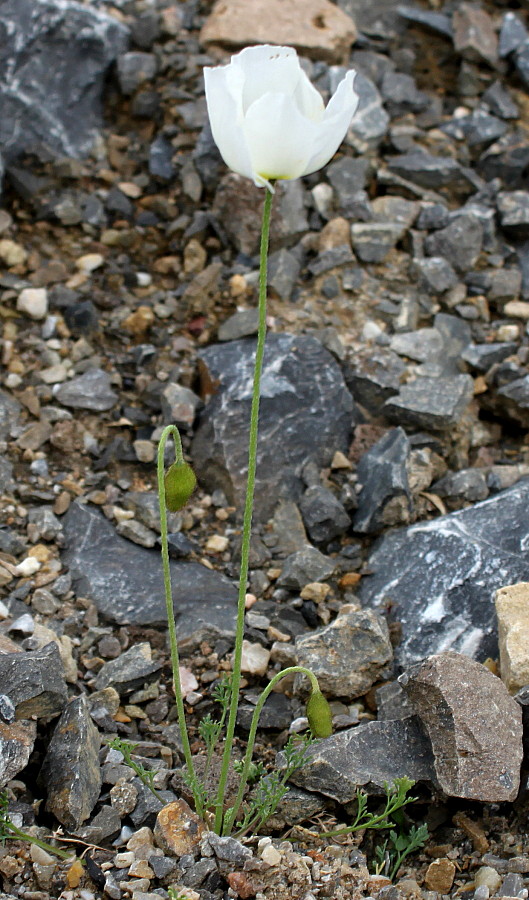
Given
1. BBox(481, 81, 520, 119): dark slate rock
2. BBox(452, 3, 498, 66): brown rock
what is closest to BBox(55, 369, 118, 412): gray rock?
BBox(481, 81, 520, 119): dark slate rock

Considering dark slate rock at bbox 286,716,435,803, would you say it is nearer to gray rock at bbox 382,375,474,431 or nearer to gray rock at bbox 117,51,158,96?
gray rock at bbox 382,375,474,431

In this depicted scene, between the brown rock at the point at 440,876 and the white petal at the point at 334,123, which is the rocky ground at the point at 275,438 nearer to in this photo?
→ the brown rock at the point at 440,876

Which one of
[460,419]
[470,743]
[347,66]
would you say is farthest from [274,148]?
[347,66]

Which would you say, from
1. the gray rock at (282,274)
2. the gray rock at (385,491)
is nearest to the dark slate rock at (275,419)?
the gray rock at (385,491)

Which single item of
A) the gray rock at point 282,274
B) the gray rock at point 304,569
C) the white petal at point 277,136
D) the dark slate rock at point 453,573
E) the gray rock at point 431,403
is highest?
the white petal at point 277,136

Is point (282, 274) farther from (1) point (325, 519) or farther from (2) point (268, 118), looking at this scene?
(2) point (268, 118)

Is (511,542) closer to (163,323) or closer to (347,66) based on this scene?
(163,323)
